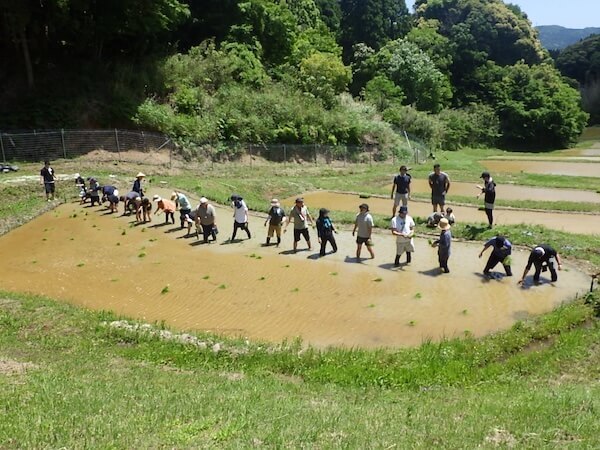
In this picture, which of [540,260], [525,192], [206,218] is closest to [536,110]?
[525,192]

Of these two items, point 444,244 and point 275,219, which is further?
point 275,219

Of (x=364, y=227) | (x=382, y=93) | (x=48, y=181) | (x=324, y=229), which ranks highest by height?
(x=382, y=93)

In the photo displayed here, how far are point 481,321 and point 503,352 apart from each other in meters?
1.37

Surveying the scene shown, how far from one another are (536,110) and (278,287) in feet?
194

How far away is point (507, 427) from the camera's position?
6.54m

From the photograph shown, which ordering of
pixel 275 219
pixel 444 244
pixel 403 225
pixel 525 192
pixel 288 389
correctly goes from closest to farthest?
pixel 288 389 < pixel 444 244 < pixel 403 225 < pixel 275 219 < pixel 525 192

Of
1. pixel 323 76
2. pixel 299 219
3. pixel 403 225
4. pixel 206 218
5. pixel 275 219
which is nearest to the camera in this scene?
pixel 403 225

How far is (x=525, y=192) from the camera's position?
28516 mm

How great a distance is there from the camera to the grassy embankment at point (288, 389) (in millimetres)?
6121

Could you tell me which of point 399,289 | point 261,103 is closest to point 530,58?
point 261,103

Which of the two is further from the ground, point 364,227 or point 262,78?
point 262,78

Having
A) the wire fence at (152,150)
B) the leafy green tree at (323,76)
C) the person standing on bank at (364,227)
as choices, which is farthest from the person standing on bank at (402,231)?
the leafy green tree at (323,76)

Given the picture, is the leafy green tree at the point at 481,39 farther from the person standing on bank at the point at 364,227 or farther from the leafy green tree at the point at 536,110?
the person standing on bank at the point at 364,227

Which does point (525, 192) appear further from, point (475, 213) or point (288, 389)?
point (288, 389)
